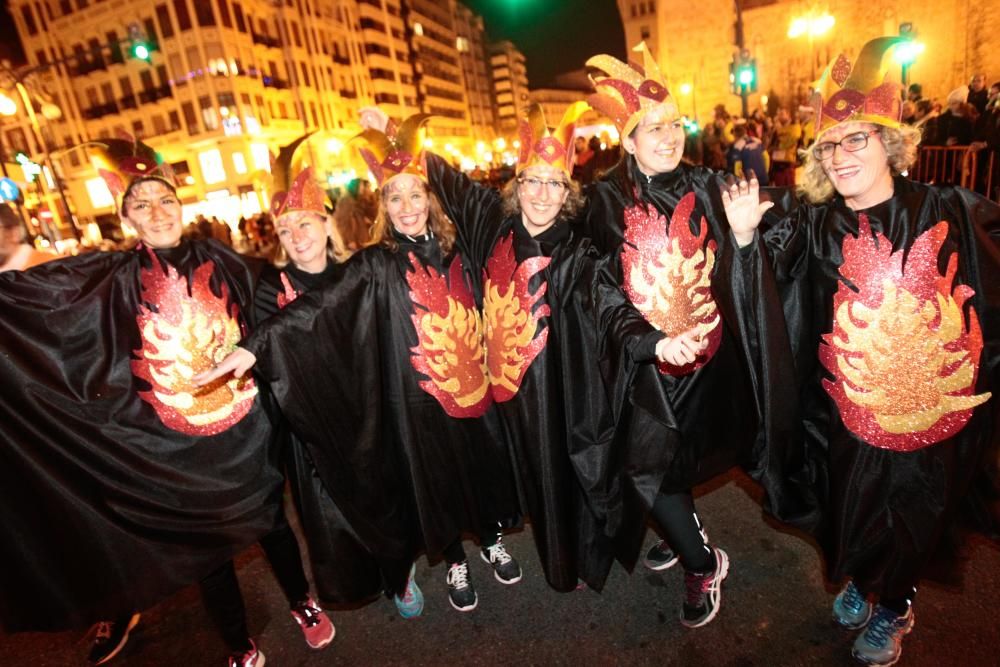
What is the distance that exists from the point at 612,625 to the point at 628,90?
8.82 feet

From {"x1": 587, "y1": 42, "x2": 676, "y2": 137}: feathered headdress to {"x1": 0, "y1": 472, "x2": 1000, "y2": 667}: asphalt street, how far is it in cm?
245

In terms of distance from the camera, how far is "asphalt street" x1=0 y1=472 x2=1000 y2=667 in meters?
2.51

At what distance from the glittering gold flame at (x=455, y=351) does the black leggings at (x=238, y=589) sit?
1.15m

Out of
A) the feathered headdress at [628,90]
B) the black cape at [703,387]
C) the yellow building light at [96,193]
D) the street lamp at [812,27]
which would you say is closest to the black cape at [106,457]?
the black cape at [703,387]

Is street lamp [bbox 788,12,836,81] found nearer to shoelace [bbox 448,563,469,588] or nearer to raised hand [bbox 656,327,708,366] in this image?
raised hand [bbox 656,327,708,366]

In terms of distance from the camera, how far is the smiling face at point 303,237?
286 cm

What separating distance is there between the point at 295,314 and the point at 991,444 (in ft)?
10.4

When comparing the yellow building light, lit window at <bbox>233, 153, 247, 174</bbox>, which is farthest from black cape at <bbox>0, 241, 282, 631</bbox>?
the yellow building light

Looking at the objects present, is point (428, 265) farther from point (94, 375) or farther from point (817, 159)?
point (817, 159)

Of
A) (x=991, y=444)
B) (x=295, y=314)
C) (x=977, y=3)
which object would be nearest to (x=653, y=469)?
(x=991, y=444)

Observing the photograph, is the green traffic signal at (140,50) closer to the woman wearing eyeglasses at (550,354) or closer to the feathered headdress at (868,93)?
the woman wearing eyeglasses at (550,354)

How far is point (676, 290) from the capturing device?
2.77m

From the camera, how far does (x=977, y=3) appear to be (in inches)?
945

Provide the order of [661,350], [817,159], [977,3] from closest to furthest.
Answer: [661,350], [817,159], [977,3]
